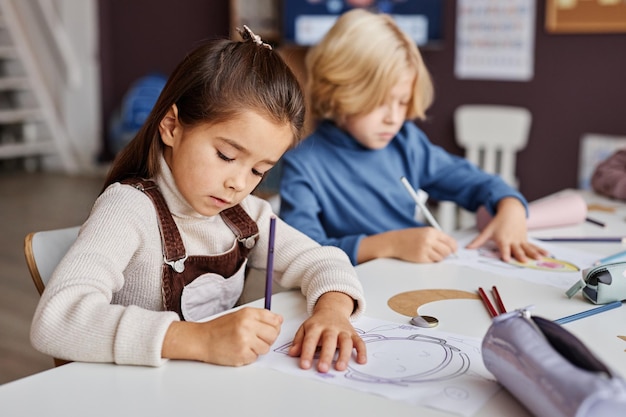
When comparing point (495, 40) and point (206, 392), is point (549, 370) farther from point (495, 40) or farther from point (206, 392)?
point (495, 40)

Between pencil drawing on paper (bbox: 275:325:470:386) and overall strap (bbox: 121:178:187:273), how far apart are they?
0.25 meters

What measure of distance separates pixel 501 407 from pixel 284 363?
227 mm

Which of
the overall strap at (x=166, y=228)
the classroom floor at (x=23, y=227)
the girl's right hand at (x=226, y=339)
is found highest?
the overall strap at (x=166, y=228)

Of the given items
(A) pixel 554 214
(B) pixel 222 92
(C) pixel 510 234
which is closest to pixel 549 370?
(B) pixel 222 92

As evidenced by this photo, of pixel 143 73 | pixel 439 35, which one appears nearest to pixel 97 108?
pixel 143 73

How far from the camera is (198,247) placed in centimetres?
106

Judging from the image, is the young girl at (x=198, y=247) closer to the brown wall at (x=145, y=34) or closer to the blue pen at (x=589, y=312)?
the blue pen at (x=589, y=312)

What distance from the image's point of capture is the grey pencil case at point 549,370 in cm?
56

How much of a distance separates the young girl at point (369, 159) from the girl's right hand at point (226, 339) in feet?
1.70

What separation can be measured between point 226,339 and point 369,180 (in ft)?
2.93

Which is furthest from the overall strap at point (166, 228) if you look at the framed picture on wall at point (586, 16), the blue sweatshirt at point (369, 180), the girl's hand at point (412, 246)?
the framed picture on wall at point (586, 16)

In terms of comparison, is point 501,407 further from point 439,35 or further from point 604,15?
point 439,35

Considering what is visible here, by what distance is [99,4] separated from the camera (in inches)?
205

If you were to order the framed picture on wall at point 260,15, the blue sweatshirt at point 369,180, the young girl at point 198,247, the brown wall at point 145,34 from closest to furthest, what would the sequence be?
the young girl at point 198,247
the blue sweatshirt at point 369,180
the framed picture on wall at point 260,15
the brown wall at point 145,34
